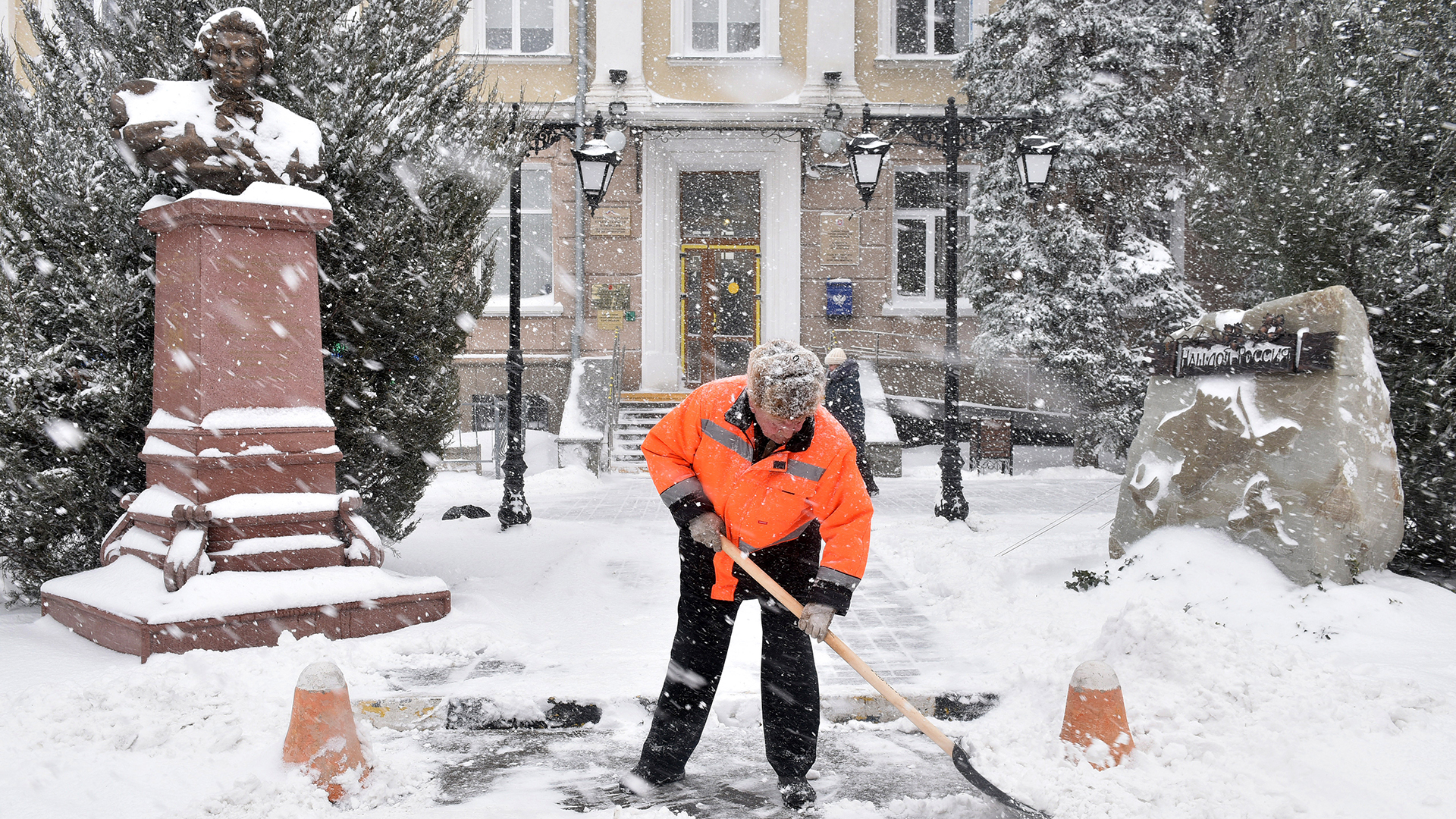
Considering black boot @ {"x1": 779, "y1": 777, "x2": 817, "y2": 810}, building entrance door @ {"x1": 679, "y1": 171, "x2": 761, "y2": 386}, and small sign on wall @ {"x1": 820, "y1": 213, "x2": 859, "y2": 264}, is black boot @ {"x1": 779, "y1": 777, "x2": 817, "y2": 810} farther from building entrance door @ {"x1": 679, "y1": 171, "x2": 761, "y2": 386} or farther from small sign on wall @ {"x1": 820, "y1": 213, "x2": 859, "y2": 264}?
building entrance door @ {"x1": 679, "y1": 171, "x2": 761, "y2": 386}

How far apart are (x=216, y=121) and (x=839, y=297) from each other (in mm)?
13468

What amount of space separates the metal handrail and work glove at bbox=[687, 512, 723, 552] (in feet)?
36.8

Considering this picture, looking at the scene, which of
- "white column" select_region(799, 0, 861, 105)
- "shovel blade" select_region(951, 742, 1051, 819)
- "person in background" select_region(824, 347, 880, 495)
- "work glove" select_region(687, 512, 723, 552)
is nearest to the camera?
"shovel blade" select_region(951, 742, 1051, 819)

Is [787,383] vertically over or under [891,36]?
under

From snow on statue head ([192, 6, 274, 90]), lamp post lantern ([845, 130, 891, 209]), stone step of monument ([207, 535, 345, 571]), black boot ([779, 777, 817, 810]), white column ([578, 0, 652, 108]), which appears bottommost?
black boot ([779, 777, 817, 810])

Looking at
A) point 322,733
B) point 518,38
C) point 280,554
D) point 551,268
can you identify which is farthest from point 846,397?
point 518,38

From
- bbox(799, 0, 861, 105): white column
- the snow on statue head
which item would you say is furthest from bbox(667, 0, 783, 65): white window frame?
the snow on statue head

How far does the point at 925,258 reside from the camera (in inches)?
738

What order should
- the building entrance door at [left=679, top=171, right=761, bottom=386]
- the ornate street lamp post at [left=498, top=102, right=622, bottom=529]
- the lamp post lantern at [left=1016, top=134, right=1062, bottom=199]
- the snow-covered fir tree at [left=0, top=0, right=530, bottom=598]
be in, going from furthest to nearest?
the building entrance door at [left=679, top=171, right=761, bottom=386], the lamp post lantern at [left=1016, top=134, right=1062, bottom=199], the ornate street lamp post at [left=498, top=102, right=622, bottom=529], the snow-covered fir tree at [left=0, top=0, right=530, bottom=598]

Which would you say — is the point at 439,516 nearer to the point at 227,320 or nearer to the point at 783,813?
the point at 227,320

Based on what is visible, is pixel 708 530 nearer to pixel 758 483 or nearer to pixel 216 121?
pixel 758 483

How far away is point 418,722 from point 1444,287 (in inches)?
281

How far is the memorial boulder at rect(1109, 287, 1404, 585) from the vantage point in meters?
5.72

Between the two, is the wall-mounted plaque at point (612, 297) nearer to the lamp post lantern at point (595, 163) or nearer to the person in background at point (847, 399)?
the person in background at point (847, 399)
